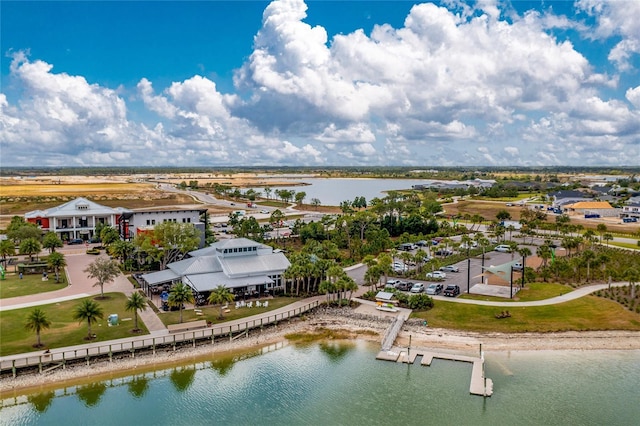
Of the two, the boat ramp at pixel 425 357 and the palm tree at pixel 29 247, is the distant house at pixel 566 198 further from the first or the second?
the palm tree at pixel 29 247

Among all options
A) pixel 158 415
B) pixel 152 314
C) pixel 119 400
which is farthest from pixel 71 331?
pixel 158 415

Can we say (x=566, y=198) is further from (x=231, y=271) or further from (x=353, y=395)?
(x=353, y=395)

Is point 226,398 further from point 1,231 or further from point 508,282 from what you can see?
point 1,231

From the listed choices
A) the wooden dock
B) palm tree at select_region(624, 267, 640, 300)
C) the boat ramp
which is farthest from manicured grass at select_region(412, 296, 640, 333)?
the wooden dock

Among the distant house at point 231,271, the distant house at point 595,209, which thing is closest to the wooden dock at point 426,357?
the distant house at point 231,271

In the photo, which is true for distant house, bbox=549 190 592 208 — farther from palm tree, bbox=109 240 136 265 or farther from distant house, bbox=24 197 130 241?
distant house, bbox=24 197 130 241

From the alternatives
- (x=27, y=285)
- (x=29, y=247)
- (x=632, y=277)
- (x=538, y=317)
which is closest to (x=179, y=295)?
(x=27, y=285)
